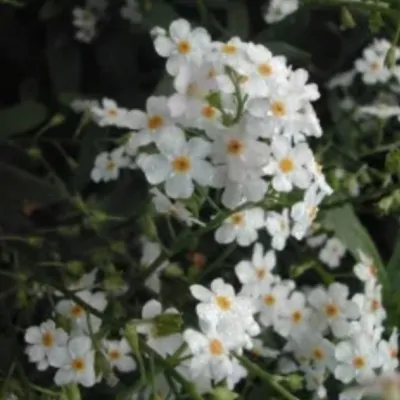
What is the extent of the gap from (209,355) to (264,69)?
0.55ft

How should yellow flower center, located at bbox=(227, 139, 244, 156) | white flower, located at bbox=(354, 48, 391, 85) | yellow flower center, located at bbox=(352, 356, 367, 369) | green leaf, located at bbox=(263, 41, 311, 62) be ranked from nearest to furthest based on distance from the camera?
1. yellow flower center, located at bbox=(227, 139, 244, 156)
2. yellow flower center, located at bbox=(352, 356, 367, 369)
3. green leaf, located at bbox=(263, 41, 311, 62)
4. white flower, located at bbox=(354, 48, 391, 85)

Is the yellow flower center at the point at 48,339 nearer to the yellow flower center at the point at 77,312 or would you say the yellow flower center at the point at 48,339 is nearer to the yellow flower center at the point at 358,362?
the yellow flower center at the point at 77,312

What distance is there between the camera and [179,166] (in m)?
0.49

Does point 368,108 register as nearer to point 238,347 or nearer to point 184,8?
point 184,8

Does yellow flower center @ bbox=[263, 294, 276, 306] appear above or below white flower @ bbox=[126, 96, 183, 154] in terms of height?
below

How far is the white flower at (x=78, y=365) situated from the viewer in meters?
0.52

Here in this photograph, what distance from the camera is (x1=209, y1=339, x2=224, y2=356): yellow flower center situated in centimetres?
50

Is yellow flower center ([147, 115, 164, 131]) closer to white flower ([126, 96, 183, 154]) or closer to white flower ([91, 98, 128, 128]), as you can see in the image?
white flower ([126, 96, 183, 154])

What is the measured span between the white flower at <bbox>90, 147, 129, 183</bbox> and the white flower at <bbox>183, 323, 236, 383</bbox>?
18 cm

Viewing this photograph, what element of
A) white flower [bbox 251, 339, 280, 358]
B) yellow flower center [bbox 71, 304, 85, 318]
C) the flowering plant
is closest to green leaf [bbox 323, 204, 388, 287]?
the flowering plant

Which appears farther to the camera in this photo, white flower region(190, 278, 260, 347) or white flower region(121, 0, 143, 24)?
white flower region(121, 0, 143, 24)

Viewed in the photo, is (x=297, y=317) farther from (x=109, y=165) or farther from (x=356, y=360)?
(x=109, y=165)

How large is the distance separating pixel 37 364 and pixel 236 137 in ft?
0.66

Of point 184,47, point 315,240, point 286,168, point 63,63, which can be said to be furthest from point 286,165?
point 63,63
